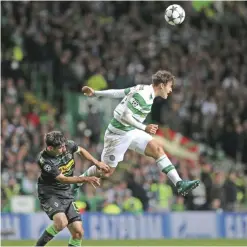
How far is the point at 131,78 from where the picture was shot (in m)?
25.4

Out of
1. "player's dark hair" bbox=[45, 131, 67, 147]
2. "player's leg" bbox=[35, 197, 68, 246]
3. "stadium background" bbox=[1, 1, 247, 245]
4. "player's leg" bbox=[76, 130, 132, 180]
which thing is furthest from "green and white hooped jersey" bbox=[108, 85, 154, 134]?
"stadium background" bbox=[1, 1, 247, 245]

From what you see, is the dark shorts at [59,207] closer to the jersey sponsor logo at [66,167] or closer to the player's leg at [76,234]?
the player's leg at [76,234]

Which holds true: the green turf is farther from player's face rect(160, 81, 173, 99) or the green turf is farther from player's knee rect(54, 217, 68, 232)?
player's knee rect(54, 217, 68, 232)

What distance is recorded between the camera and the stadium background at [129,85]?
2236 centimetres

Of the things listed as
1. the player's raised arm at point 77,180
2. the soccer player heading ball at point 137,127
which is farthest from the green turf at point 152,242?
the player's raised arm at point 77,180

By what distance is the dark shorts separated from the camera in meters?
14.0

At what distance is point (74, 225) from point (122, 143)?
1814 mm

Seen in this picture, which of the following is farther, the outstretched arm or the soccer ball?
the soccer ball

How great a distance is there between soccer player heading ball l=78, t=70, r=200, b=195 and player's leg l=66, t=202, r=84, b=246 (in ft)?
2.67

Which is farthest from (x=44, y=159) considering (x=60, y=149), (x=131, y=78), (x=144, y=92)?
(x=131, y=78)

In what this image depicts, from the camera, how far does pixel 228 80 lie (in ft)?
88.4

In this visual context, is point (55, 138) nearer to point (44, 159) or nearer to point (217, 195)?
point (44, 159)

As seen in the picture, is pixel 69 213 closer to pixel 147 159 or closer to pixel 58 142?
pixel 58 142

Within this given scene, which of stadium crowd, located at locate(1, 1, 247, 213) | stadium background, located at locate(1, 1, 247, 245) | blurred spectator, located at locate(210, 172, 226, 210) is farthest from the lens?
blurred spectator, located at locate(210, 172, 226, 210)
